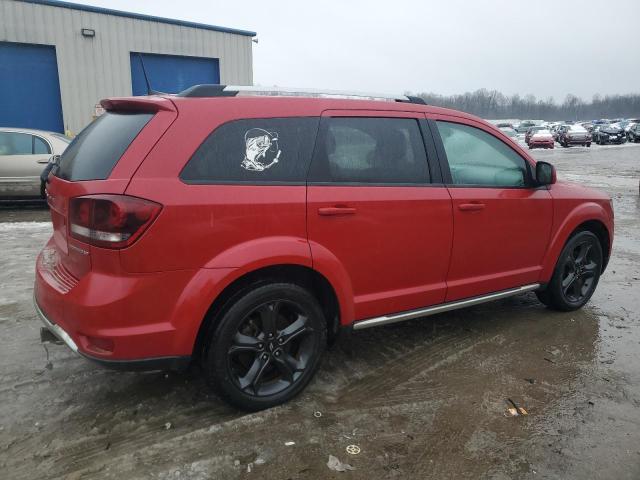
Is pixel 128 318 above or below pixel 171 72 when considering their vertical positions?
below

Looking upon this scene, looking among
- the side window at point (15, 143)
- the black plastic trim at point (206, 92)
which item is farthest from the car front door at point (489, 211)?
the side window at point (15, 143)

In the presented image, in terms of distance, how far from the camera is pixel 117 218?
7.54ft

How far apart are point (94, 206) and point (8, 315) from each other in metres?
2.48

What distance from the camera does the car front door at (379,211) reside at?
2869mm

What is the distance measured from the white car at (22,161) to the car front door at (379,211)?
311 inches

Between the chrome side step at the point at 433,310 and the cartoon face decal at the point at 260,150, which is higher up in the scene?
the cartoon face decal at the point at 260,150

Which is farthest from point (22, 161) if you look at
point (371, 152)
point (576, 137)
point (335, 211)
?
point (576, 137)

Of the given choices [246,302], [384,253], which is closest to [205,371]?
[246,302]

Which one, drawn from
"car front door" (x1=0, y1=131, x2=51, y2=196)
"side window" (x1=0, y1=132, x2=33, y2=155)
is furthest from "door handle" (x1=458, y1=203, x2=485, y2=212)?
"side window" (x1=0, y1=132, x2=33, y2=155)

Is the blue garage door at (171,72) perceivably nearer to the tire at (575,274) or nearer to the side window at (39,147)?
the side window at (39,147)

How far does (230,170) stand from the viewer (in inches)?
103

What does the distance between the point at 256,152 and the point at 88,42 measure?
1289cm

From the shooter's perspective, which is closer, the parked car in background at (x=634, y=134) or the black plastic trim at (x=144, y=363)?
the black plastic trim at (x=144, y=363)

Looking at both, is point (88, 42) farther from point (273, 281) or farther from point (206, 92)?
point (273, 281)
